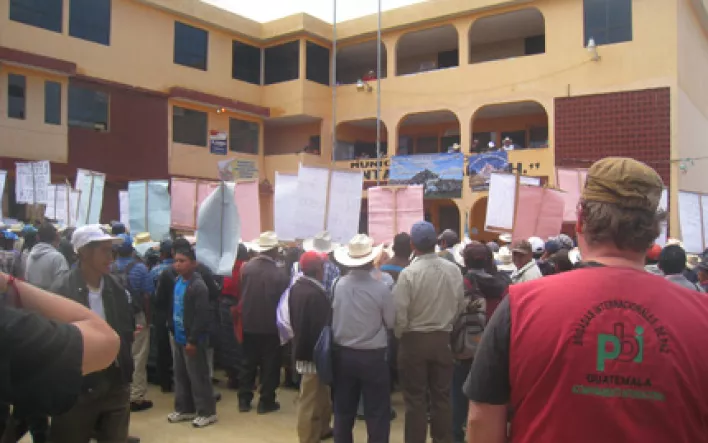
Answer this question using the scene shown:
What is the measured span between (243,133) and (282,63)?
3210 millimetres

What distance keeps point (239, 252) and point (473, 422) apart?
617 cm

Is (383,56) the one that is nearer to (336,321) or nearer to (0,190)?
(0,190)

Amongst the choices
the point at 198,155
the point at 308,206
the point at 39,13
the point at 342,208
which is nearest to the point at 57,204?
the point at 308,206

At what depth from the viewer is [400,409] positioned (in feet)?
22.2

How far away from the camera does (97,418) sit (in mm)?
3732

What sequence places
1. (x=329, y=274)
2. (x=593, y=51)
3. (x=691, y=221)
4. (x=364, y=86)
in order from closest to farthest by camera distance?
(x=329, y=274) < (x=691, y=221) < (x=593, y=51) < (x=364, y=86)

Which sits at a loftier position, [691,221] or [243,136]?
[243,136]

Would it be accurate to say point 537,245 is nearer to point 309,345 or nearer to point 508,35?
point 309,345

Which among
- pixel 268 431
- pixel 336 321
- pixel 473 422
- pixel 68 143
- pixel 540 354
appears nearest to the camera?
pixel 540 354

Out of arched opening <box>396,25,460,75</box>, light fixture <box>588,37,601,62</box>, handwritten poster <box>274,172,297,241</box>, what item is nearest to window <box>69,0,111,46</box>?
arched opening <box>396,25,460,75</box>

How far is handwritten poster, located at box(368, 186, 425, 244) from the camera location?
8.02 m

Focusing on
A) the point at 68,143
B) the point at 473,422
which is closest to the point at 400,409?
the point at 473,422

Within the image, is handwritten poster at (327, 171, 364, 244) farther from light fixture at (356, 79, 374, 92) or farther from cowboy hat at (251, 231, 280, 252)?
light fixture at (356, 79, 374, 92)

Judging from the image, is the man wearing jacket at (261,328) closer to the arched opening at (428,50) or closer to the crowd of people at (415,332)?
the crowd of people at (415,332)
